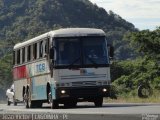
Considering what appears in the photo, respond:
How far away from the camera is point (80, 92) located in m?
28.3

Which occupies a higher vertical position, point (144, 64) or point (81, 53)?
point (144, 64)

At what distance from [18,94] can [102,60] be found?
10466 millimetres

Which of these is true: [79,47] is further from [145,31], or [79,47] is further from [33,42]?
[145,31]

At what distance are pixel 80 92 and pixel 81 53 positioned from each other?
5.43ft

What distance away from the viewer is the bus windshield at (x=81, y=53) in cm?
2839

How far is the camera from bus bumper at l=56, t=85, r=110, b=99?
28.3 metres

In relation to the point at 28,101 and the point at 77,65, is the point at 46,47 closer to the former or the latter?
the point at 77,65

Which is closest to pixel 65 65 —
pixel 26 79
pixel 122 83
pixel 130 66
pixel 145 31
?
pixel 26 79

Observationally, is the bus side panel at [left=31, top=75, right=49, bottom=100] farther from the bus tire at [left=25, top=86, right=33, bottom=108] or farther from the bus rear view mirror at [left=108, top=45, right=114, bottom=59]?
the bus rear view mirror at [left=108, top=45, right=114, bottom=59]

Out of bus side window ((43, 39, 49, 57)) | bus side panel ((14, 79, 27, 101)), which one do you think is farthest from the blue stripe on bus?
bus side panel ((14, 79, 27, 101))

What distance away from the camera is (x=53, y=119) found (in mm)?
18469

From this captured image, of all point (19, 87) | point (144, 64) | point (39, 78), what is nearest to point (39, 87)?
point (39, 78)

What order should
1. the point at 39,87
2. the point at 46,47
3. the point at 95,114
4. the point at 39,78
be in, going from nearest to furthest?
the point at 95,114
the point at 46,47
the point at 39,78
the point at 39,87

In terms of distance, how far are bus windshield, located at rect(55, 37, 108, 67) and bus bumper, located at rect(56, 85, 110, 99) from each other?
1.00m
